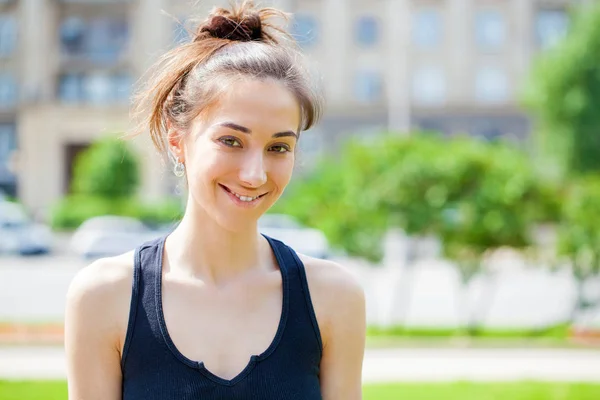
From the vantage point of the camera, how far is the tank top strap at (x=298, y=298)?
210 centimetres

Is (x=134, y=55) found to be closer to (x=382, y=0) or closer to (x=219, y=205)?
(x=382, y=0)

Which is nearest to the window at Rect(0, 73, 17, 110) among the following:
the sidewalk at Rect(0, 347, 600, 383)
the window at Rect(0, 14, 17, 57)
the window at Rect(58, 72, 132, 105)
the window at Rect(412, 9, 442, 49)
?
the window at Rect(0, 14, 17, 57)

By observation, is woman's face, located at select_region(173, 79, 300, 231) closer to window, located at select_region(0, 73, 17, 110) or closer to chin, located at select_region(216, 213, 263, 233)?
chin, located at select_region(216, 213, 263, 233)

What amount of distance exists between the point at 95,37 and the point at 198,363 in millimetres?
42756

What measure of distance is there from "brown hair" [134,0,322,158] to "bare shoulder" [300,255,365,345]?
1.26 feet

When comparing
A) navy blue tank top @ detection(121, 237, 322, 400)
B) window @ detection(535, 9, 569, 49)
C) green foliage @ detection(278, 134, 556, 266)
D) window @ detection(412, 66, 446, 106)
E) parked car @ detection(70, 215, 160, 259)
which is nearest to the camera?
navy blue tank top @ detection(121, 237, 322, 400)

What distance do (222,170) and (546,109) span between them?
33.2m

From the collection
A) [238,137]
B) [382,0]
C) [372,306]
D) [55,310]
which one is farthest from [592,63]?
[238,137]

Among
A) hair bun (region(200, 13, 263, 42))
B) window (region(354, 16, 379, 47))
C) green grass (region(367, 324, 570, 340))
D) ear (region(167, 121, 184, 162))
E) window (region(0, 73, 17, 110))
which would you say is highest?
window (region(354, 16, 379, 47))

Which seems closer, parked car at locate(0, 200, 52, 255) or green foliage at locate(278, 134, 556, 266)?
green foliage at locate(278, 134, 556, 266)

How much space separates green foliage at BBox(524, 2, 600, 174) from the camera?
107ft

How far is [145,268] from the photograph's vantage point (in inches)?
82.8

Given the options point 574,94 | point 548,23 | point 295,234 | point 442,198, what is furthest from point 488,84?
point 442,198

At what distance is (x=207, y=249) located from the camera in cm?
215
